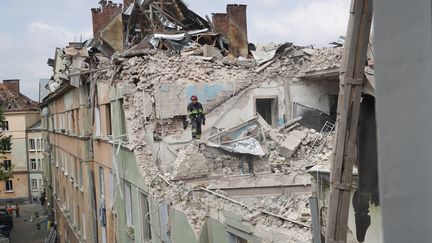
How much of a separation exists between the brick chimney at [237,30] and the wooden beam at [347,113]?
1550cm

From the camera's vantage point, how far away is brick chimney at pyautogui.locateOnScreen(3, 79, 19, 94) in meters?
56.5

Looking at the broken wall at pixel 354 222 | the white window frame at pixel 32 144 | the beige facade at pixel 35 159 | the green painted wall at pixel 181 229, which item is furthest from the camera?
the white window frame at pixel 32 144

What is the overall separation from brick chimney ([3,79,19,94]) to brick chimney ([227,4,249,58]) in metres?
45.1

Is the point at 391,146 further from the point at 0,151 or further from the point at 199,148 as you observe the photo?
the point at 0,151

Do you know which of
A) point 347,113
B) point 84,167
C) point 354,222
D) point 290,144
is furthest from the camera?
point 84,167

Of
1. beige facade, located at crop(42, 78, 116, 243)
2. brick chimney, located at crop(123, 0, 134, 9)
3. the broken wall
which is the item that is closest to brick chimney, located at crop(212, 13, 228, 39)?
brick chimney, located at crop(123, 0, 134, 9)

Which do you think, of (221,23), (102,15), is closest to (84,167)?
(102,15)

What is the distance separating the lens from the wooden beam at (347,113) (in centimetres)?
217

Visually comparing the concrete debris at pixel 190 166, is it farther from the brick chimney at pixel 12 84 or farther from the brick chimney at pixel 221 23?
the brick chimney at pixel 12 84

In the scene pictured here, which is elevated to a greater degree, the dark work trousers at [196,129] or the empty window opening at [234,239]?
the dark work trousers at [196,129]

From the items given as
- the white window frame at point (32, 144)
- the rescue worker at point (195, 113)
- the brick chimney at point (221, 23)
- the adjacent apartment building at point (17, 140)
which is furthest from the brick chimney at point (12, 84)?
the rescue worker at point (195, 113)

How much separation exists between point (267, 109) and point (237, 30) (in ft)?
14.5

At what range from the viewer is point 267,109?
1546 cm

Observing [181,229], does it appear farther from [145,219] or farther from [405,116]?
[405,116]
